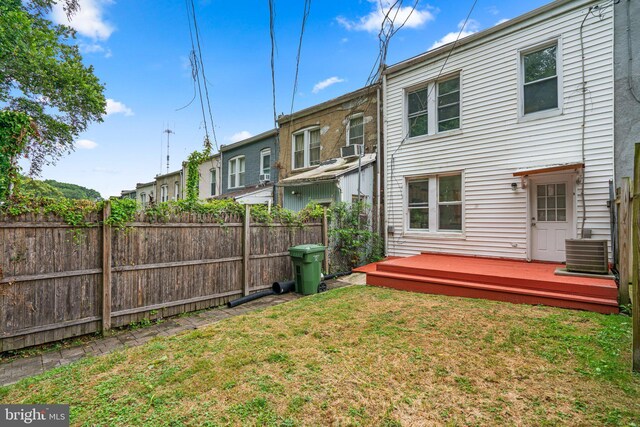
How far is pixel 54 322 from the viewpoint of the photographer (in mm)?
4066

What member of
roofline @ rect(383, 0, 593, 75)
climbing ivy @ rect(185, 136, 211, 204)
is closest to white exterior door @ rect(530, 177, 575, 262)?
roofline @ rect(383, 0, 593, 75)

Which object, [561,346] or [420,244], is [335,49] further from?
[561,346]

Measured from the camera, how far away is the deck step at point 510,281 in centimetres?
460

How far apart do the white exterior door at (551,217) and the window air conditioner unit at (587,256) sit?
1.45 meters

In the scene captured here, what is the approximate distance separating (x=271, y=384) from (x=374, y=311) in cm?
263

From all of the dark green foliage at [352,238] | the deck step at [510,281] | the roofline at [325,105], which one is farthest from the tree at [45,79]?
the deck step at [510,281]

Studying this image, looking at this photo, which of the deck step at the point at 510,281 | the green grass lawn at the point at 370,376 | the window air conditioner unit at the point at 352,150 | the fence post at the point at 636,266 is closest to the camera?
the green grass lawn at the point at 370,376

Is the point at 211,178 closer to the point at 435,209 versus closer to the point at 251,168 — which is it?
the point at 251,168

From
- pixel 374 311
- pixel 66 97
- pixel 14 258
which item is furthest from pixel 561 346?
pixel 66 97

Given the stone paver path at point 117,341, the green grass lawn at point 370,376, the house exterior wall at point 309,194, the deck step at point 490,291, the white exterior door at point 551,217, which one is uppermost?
the house exterior wall at point 309,194

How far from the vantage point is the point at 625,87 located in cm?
598

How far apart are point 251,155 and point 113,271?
12.1m

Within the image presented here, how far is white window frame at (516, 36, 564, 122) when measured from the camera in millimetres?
6738

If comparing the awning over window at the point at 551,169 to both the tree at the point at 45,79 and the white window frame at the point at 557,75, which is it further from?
the tree at the point at 45,79
